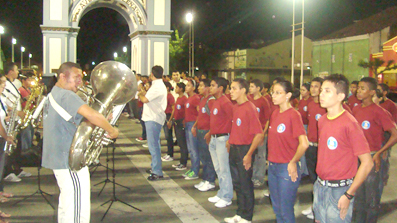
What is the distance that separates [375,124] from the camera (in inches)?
193

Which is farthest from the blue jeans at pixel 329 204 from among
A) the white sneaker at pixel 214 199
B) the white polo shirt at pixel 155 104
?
the white polo shirt at pixel 155 104

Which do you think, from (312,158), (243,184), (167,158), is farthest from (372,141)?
(167,158)

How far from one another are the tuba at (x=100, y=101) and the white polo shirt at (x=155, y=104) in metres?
2.94

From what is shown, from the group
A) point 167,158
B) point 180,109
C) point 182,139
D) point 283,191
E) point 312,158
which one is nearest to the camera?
point 283,191

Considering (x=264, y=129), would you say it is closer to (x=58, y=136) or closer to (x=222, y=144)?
(x=222, y=144)

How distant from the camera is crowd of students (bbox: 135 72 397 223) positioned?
3219mm

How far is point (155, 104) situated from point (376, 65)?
36.1 m

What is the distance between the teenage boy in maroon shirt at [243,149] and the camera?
16.1 feet

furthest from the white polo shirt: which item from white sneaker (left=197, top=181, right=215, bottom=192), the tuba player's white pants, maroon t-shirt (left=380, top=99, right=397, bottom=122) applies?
maroon t-shirt (left=380, top=99, right=397, bottom=122)

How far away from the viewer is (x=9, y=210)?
18.6ft

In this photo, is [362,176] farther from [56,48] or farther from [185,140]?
[56,48]

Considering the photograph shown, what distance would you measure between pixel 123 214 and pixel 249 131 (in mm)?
2278

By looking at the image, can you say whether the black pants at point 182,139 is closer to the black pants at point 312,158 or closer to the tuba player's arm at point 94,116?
the black pants at point 312,158

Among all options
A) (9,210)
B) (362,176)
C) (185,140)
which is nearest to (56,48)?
(185,140)
